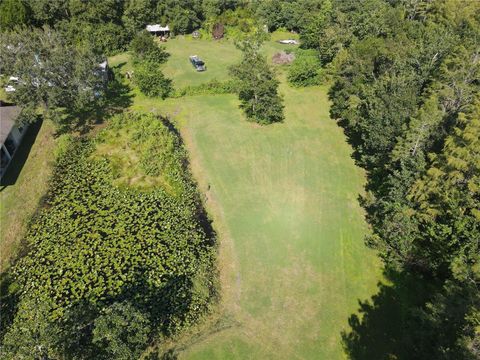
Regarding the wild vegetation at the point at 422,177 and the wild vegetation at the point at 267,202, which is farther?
the wild vegetation at the point at 267,202

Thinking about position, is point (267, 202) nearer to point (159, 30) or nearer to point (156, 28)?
point (159, 30)

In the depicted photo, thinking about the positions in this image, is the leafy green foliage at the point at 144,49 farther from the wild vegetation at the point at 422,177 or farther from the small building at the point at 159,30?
the wild vegetation at the point at 422,177

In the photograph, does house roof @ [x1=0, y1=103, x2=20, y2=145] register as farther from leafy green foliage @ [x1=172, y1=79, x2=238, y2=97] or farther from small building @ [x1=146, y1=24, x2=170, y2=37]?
small building @ [x1=146, y1=24, x2=170, y2=37]

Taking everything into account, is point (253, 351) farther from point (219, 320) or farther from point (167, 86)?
point (167, 86)

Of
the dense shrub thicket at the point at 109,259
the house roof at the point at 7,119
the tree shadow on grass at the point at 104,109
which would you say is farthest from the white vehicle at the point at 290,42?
the house roof at the point at 7,119

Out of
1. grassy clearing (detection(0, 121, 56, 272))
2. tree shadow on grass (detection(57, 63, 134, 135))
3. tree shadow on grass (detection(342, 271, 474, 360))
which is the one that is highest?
tree shadow on grass (detection(342, 271, 474, 360))

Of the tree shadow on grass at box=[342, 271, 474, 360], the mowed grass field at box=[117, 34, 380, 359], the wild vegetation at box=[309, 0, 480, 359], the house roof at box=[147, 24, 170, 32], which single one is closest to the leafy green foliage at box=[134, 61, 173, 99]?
the mowed grass field at box=[117, 34, 380, 359]
